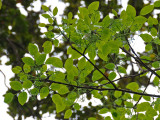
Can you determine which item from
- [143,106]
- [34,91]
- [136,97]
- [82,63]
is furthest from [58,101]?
[136,97]

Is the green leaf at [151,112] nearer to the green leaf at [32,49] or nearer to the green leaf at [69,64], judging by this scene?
the green leaf at [69,64]

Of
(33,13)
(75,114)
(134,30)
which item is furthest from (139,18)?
(33,13)

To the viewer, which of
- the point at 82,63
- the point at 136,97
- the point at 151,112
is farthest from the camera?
the point at 136,97

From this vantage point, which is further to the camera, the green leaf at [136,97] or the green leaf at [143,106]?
the green leaf at [136,97]

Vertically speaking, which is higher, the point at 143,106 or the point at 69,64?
the point at 69,64

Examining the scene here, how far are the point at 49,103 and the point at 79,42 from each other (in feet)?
8.19

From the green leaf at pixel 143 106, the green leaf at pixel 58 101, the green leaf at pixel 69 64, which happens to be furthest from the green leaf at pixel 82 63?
the green leaf at pixel 143 106

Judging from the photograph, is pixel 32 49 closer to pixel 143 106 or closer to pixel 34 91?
pixel 34 91

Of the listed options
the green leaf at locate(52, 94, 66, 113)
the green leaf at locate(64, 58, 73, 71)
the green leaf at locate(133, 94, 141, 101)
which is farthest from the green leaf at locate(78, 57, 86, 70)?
the green leaf at locate(133, 94, 141, 101)

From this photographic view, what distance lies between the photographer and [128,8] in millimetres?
1151

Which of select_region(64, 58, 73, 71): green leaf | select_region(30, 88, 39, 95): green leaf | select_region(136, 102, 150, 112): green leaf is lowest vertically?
select_region(136, 102, 150, 112): green leaf

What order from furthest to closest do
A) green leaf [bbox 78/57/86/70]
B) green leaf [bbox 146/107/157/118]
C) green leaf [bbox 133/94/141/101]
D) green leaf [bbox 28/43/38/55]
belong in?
green leaf [bbox 133/94/141/101] → green leaf [bbox 146/107/157/118] → green leaf [bbox 78/57/86/70] → green leaf [bbox 28/43/38/55]

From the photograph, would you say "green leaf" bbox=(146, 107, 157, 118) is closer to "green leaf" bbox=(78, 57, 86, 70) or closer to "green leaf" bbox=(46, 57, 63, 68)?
"green leaf" bbox=(78, 57, 86, 70)

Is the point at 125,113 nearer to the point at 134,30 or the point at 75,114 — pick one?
the point at 134,30
